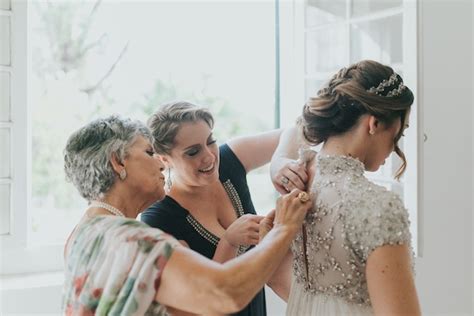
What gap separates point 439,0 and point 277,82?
1151 millimetres

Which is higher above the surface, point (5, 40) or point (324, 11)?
point (324, 11)

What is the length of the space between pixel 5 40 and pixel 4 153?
0.51m

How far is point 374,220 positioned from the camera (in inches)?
45.6

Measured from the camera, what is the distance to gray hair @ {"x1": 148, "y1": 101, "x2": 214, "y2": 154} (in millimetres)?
1705

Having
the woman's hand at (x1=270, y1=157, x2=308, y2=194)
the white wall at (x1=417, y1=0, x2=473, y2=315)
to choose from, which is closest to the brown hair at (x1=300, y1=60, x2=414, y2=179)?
the woman's hand at (x1=270, y1=157, x2=308, y2=194)

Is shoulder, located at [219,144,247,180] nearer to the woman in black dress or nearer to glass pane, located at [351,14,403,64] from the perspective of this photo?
the woman in black dress

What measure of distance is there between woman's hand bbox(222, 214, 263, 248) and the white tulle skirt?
176mm

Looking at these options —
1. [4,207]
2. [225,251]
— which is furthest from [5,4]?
[225,251]

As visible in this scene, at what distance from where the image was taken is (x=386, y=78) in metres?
1.26

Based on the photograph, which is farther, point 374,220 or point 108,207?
point 108,207

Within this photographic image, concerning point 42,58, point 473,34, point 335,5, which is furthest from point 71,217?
point 473,34

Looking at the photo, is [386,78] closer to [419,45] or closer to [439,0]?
[419,45]

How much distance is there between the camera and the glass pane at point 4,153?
2.36 metres

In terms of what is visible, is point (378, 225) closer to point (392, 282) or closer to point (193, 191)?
point (392, 282)
